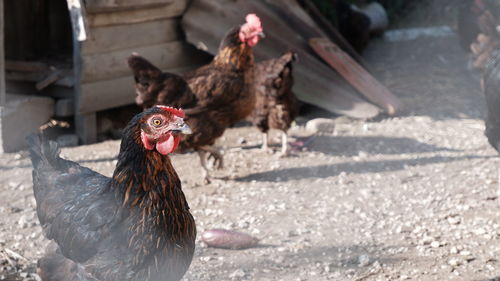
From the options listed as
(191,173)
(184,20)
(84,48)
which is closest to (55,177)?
(191,173)

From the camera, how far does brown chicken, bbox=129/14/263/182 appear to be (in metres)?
5.04

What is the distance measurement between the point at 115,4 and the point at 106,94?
920 mm

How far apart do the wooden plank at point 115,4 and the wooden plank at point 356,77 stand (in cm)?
190

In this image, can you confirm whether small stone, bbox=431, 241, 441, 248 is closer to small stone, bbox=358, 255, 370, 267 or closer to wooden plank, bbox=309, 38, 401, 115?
small stone, bbox=358, 255, 370, 267

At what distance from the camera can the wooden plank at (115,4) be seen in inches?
225

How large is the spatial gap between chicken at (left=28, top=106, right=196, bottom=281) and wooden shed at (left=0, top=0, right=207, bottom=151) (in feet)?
9.64

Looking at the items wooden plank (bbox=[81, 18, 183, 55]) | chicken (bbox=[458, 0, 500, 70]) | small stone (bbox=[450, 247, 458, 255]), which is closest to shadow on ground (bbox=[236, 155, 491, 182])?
small stone (bbox=[450, 247, 458, 255])

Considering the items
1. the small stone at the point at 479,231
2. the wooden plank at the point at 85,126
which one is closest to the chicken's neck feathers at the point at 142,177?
the small stone at the point at 479,231

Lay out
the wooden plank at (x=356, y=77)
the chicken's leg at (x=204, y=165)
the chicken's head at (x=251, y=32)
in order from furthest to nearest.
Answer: the wooden plank at (x=356, y=77) → the chicken's head at (x=251, y=32) → the chicken's leg at (x=204, y=165)

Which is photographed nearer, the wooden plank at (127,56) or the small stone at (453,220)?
the small stone at (453,220)

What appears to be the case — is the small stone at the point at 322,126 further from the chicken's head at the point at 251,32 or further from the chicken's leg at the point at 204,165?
the chicken's leg at the point at 204,165

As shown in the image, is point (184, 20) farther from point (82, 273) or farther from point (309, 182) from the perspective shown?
point (82, 273)

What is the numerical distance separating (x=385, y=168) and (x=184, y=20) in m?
2.73

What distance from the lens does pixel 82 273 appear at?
285cm
